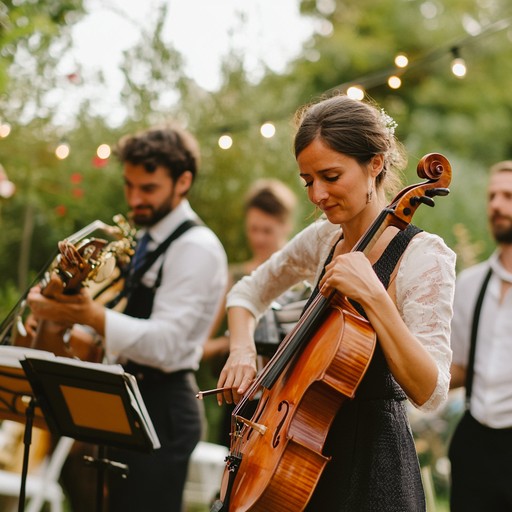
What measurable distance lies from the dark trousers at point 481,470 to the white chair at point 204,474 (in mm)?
2611

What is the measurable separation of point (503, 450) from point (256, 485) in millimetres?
1824

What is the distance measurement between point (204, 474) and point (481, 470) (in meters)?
→ 3.07

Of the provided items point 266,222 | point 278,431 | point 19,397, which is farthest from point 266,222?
point 278,431

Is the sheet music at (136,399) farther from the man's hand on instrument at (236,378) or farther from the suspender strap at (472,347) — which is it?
the suspender strap at (472,347)

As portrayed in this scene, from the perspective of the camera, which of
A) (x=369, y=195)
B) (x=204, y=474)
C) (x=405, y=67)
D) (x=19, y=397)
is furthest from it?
(x=204, y=474)

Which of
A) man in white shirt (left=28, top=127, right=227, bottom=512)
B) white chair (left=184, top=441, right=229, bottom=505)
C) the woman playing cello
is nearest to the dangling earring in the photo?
the woman playing cello

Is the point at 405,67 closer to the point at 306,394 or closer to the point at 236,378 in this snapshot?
the point at 236,378

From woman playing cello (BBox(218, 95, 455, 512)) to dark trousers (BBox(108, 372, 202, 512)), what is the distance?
4.04ft

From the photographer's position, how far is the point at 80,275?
341cm

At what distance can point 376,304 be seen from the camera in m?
2.17

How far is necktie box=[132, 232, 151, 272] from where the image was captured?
4012mm

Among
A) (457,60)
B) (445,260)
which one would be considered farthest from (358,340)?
(457,60)

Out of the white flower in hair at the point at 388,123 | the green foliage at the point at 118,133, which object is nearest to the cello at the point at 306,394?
the white flower in hair at the point at 388,123

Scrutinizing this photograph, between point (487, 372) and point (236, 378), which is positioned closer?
point (236, 378)
